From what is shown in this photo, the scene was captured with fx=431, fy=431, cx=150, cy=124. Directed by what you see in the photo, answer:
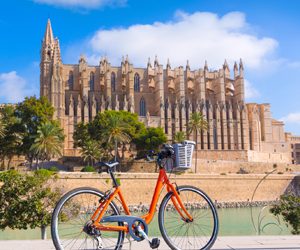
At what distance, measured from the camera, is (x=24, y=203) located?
40.2 feet

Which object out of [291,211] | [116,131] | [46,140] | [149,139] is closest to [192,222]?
[291,211]

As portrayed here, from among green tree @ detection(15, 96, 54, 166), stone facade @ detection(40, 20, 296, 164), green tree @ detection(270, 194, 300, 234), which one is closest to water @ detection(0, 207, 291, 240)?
green tree @ detection(270, 194, 300, 234)

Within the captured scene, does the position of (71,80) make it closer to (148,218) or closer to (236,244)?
(236,244)

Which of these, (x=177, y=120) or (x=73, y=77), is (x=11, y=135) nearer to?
(x=73, y=77)

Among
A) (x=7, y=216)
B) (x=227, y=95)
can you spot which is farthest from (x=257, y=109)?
(x=7, y=216)

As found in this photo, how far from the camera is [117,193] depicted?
4.52 meters

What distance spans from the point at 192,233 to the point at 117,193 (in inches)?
44.0

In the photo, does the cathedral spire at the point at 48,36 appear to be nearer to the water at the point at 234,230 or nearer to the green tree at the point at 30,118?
the green tree at the point at 30,118

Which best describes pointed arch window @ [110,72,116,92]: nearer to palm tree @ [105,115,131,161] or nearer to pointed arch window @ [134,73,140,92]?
pointed arch window @ [134,73,140,92]

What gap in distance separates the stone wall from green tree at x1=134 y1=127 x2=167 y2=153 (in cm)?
958

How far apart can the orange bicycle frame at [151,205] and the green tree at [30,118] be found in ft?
115

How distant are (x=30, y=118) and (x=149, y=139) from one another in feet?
39.2

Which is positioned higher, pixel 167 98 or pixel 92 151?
pixel 167 98

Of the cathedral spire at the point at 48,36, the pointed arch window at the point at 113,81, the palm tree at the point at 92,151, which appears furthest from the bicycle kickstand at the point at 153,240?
the cathedral spire at the point at 48,36
